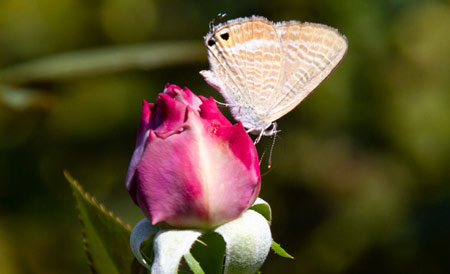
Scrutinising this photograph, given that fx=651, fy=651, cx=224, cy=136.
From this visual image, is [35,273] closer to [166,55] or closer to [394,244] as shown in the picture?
[166,55]

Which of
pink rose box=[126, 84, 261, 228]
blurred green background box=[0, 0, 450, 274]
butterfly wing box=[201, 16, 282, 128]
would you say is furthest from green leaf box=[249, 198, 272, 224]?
blurred green background box=[0, 0, 450, 274]

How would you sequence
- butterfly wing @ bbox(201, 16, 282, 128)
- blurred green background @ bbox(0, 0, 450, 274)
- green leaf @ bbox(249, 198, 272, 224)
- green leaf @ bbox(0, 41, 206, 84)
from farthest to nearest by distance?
blurred green background @ bbox(0, 0, 450, 274), green leaf @ bbox(0, 41, 206, 84), butterfly wing @ bbox(201, 16, 282, 128), green leaf @ bbox(249, 198, 272, 224)

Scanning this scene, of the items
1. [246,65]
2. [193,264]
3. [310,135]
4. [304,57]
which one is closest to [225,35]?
[246,65]

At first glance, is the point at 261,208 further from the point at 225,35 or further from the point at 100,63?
the point at 100,63

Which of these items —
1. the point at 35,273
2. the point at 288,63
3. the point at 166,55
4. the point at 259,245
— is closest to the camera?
the point at 259,245

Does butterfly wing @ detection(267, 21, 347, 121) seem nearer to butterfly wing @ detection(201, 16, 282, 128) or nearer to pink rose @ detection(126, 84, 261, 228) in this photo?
butterfly wing @ detection(201, 16, 282, 128)

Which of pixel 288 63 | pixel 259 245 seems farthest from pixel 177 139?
pixel 288 63
